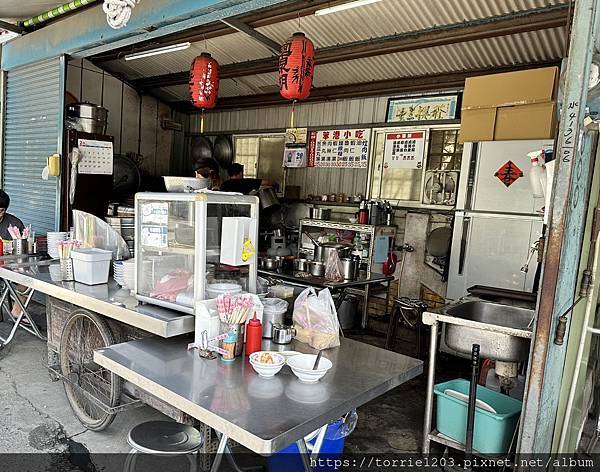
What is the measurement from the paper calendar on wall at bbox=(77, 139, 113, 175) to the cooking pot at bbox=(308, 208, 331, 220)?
2.87 m

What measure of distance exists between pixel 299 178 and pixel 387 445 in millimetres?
4887

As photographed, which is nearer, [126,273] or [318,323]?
[318,323]

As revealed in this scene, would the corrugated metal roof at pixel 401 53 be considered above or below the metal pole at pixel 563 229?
above

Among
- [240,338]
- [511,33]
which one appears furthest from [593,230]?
[511,33]

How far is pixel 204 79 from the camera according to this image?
5160 mm

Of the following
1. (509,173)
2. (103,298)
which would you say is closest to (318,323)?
(103,298)

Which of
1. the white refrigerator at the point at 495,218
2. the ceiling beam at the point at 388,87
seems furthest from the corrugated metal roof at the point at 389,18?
the white refrigerator at the point at 495,218

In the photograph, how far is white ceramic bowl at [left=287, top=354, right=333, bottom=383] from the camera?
6.32 feet

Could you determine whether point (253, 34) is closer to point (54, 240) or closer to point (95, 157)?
point (95, 157)

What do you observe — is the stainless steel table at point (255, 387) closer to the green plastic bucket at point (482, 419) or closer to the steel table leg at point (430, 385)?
Result: the steel table leg at point (430, 385)

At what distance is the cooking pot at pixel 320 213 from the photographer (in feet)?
22.4

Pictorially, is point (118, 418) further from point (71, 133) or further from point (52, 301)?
point (71, 133)

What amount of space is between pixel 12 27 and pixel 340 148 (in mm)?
4533

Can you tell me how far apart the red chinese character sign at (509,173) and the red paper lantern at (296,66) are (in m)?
2.10
